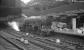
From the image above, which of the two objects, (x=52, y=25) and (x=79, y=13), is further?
(x=52, y=25)

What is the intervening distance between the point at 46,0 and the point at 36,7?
2995 mm

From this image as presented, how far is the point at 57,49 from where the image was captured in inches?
276

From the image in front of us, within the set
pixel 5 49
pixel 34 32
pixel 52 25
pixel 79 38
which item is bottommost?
pixel 5 49

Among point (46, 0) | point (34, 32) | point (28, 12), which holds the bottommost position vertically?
point (34, 32)

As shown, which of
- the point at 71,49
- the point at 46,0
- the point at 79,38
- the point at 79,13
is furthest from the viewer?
the point at 46,0

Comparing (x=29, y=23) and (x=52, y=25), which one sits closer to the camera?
(x=52, y=25)

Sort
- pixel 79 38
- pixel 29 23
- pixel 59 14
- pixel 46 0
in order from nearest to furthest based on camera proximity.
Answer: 1. pixel 79 38
2. pixel 59 14
3. pixel 29 23
4. pixel 46 0

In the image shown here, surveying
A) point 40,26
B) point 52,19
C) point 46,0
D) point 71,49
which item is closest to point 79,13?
point 52,19

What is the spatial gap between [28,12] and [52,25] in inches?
Answer: 583

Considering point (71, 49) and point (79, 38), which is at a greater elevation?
point (79, 38)

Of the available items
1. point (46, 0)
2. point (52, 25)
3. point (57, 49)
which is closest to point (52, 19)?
point (52, 25)

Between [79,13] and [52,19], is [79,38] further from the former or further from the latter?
[52,19]

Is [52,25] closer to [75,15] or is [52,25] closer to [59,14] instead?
[59,14]

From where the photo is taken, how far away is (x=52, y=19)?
15.6 m
